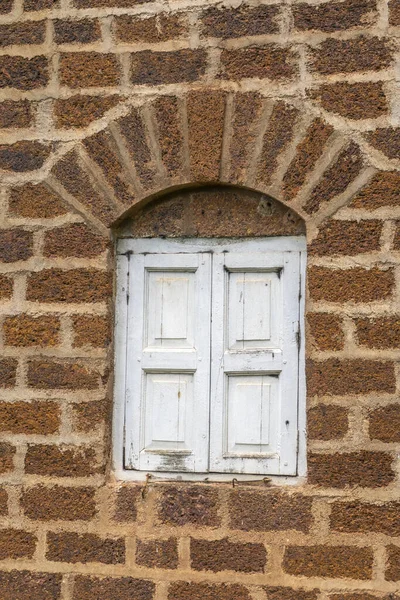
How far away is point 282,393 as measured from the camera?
3611 millimetres

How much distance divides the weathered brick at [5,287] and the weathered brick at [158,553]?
115 cm

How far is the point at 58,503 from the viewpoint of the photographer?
362 cm

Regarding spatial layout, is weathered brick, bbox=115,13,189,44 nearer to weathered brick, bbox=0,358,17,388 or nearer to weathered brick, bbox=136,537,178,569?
weathered brick, bbox=0,358,17,388

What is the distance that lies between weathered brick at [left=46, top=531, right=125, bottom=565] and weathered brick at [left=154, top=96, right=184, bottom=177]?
4.97 feet

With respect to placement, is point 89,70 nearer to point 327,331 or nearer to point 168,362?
point 168,362

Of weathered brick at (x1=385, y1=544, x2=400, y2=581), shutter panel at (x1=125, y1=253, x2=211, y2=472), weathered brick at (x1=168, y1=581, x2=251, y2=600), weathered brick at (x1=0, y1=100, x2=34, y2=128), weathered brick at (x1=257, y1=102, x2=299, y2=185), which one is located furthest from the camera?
weathered brick at (x1=0, y1=100, x2=34, y2=128)

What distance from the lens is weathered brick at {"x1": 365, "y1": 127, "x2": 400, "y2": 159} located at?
11.4 feet

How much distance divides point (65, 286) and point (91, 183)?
44cm

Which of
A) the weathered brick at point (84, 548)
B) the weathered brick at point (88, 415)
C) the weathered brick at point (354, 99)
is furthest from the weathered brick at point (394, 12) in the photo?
the weathered brick at point (84, 548)

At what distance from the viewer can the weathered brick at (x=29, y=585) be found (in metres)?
3.60

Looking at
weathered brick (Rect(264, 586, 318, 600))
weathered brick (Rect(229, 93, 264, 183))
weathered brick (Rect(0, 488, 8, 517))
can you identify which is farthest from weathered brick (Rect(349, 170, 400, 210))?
weathered brick (Rect(0, 488, 8, 517))

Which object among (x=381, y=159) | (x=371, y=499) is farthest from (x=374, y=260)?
(x=371, y=499)

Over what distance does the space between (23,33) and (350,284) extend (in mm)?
1763

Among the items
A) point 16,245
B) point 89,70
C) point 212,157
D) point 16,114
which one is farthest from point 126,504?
point 89,70
